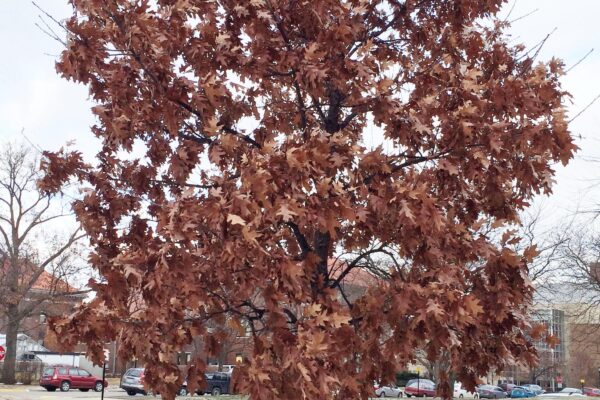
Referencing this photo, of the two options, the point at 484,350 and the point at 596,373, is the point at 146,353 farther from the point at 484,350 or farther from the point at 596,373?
the point at 596,373

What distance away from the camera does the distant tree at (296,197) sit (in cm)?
379

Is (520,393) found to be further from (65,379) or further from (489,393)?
(65,379)

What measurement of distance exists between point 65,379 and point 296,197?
3827cm

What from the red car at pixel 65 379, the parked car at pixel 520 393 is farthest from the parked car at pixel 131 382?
the parked car at pixel 520 393

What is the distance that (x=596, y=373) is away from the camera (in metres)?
88.9

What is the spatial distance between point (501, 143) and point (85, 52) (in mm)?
2790

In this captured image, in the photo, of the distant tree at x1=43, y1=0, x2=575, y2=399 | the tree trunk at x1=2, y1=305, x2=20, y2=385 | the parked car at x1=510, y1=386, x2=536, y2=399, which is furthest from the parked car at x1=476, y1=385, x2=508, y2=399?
Answer: the distant tree at x1=43, y1=0, x2=575, y2=399

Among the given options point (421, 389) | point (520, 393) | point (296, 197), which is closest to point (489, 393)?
point (421, 389)

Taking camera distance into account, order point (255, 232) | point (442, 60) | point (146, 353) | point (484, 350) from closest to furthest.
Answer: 1. point (255, 232)
2. point (146, 353)
3. point (484, 350)
4. point (442, 60)

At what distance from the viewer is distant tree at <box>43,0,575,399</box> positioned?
3.79 metres

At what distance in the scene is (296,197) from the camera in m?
3.70

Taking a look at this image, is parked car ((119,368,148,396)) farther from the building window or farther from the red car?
the building window

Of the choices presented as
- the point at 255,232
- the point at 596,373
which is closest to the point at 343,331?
the point at 255,232

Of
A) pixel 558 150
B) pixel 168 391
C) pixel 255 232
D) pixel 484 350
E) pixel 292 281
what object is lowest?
pixel 168 391
